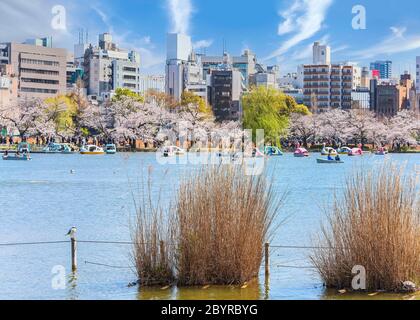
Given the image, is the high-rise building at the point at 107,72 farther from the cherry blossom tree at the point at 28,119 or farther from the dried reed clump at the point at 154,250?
the dried reed clump at the point at 154,250

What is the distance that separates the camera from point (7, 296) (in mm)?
15484

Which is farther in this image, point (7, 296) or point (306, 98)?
point (306, 98)

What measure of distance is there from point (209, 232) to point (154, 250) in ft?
3.65

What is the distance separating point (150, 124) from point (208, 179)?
86.9m

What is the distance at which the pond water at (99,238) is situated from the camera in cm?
1491

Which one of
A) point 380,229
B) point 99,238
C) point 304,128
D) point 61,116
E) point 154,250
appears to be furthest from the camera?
point 304,128

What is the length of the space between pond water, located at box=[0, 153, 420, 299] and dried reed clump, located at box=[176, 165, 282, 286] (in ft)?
1.10

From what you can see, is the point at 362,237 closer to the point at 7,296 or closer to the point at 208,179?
the point at 208,179

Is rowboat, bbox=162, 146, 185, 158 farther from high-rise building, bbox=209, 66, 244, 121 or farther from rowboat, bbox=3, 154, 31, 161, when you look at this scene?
high-rise building, bbox=209, 66, 244, 121

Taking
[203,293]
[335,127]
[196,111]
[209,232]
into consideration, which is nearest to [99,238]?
[203,293]

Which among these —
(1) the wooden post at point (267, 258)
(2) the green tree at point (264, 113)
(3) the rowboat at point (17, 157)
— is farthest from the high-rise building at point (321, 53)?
(1) the wooden post at point (267, 258)

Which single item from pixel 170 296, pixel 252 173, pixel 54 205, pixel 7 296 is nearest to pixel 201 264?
pixel 170 296

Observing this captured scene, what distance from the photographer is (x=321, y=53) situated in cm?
18338

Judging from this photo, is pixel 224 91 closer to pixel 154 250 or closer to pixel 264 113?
pixel 264 113
